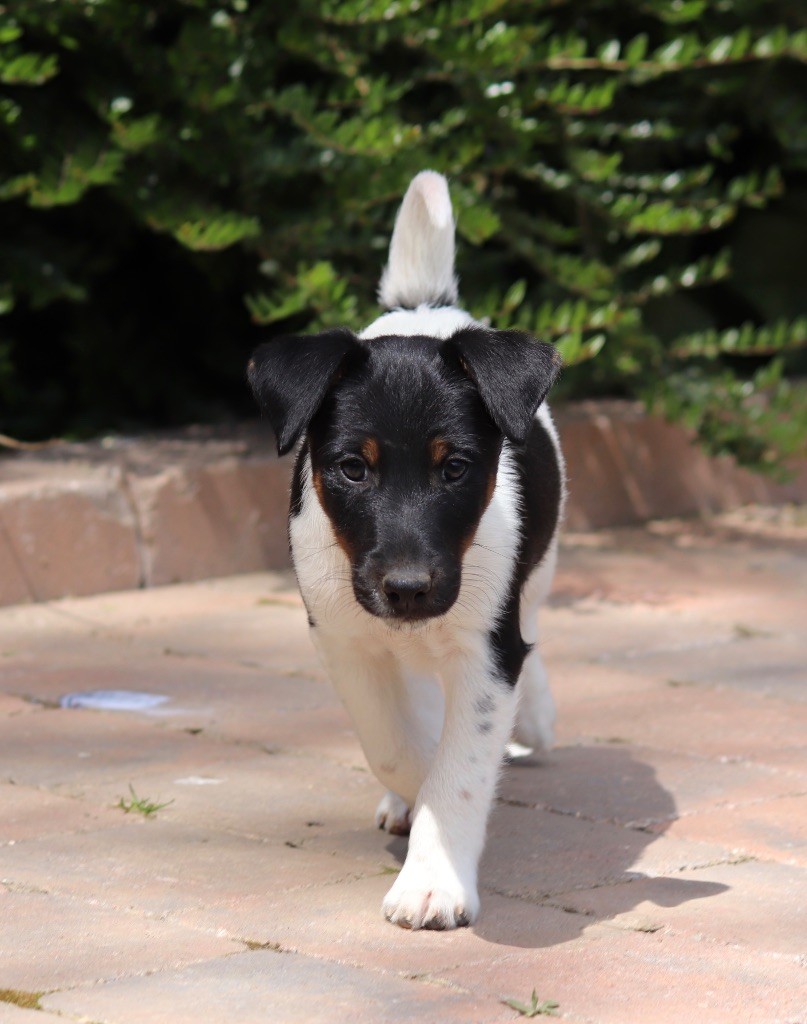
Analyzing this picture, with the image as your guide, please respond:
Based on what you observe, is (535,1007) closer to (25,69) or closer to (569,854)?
(569,854)

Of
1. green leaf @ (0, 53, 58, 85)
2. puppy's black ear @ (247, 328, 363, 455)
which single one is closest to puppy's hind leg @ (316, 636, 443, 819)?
puppy's black ear @ (247, 328, 363, 455)

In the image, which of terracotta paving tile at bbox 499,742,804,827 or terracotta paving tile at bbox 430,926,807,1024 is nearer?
terracotta paving tile at bbox 430,926,807,1024

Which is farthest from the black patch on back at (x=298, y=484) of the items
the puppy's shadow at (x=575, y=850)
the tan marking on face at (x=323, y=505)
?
the puppy's shadow at (x=575, y=850)

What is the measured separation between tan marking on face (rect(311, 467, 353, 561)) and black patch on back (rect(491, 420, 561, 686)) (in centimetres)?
37

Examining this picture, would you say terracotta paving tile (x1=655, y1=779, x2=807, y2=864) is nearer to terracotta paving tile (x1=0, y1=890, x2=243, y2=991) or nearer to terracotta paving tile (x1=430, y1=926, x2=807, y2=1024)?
terracotta paving tile (x1=430, y1=926, x2=807, y2=1024)

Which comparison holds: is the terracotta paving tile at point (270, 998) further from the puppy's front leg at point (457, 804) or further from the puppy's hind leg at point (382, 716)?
the puppy's hind leg at point (382, 716)

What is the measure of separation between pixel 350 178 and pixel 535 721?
9.06 ft

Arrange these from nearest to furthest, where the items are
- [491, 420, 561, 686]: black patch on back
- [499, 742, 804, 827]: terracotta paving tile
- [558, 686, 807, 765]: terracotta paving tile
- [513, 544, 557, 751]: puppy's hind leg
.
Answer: [491, 420, 561, 686]: black patch on back → [499, 742, 804, 827]: terracotta paving tile → [513, 544, 557, 751]: puppy's hind leg → [558, 686, 807, 765]: terracotta paving tile

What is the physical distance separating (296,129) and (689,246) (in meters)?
2.95

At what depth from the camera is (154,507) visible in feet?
20.5

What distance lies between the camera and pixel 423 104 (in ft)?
23.5

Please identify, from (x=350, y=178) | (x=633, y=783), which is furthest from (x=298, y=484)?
(x=350, y=178)

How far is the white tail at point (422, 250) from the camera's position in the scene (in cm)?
422

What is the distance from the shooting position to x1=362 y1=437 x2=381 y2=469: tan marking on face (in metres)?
3.26
